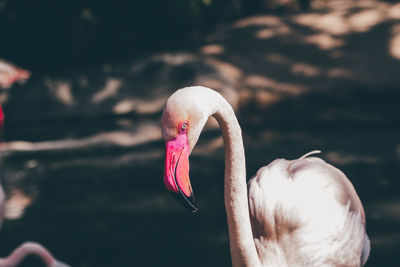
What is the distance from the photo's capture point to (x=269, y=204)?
290 cm

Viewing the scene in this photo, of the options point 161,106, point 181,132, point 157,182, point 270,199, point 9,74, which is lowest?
point 270,199

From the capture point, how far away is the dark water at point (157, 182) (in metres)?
4.33

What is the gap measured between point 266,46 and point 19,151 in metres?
3.67

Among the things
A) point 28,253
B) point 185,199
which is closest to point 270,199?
point 185,199

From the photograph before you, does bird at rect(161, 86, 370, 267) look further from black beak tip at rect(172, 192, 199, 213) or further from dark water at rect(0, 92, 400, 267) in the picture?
dark water at rect(0, 92, 400, 267)

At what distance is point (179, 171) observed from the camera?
212 cm

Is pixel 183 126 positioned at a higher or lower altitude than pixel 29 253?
higher

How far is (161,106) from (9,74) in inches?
124

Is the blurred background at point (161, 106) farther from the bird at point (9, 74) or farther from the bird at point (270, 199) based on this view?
the bird at point (270, 199)

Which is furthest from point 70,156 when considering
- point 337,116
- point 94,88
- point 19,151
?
point 337,116

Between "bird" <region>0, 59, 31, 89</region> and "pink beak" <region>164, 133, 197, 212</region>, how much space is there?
752 centimetres

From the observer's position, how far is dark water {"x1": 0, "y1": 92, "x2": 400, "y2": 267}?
14.2 feet

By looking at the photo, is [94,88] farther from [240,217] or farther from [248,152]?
[240,217]

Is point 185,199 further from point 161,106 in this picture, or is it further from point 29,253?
point 161,106
